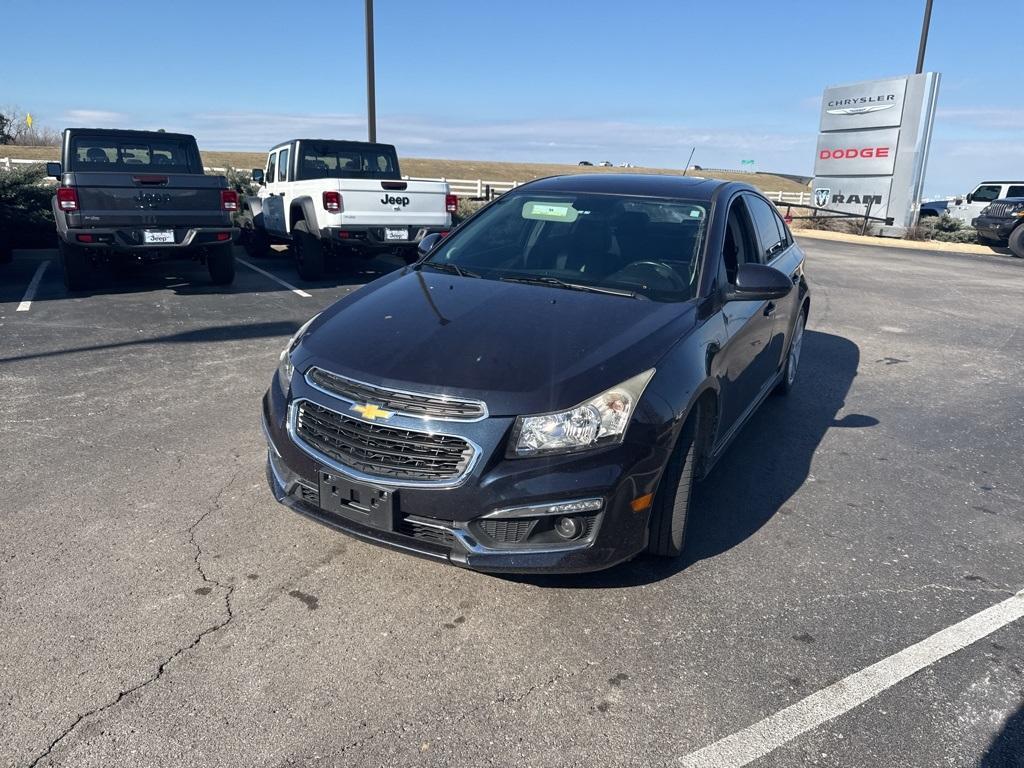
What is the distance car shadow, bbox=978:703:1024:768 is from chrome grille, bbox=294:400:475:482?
6.44ft

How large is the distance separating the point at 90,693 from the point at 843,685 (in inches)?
104

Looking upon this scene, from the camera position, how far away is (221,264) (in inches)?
405

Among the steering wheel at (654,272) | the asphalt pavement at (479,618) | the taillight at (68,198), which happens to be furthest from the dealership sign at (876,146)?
the steering wheel at (654,272)

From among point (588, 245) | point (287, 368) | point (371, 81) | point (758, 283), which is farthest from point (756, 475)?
point (371, 81)

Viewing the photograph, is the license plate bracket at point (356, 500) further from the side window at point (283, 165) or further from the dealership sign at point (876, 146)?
the dealership sign at point (876, 146)

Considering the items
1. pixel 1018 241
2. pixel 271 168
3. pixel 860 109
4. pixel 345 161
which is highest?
pixel 860 109

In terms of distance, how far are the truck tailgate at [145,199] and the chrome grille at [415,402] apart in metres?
7.15

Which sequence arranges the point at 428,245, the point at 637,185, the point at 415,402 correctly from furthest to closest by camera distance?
the point at 428,245 < the point at 637,185 < the point at 415,402

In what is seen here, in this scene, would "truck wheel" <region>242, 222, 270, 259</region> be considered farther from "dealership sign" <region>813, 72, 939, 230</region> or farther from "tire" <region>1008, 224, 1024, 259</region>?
"dealership sign" <region>813, 72, 939, 230</region>

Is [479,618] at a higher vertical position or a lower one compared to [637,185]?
lower

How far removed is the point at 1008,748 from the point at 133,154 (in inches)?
464

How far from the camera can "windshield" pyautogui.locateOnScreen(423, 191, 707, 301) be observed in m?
4.03

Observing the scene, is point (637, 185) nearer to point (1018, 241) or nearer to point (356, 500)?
point (356, 500)

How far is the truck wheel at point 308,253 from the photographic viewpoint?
10898 mm
